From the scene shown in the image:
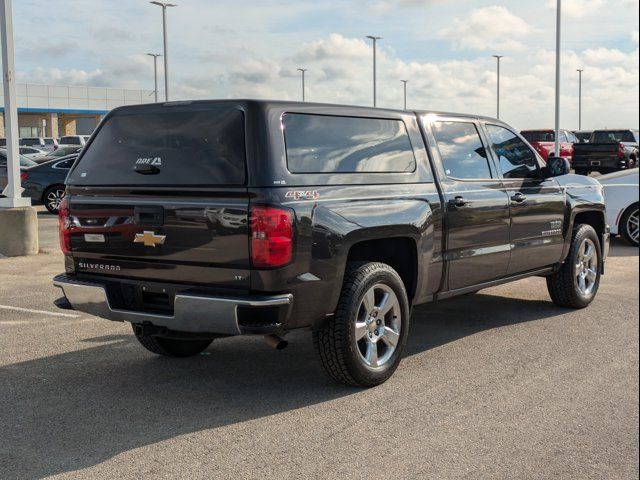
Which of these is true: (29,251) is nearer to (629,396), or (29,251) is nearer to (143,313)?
(143,313)

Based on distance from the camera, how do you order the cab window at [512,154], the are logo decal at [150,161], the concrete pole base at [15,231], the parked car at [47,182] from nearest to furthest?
the are logo decal at [150,161] < the cab window at [512,154] < the concrete pole base at [15,231] < the parked car at [47,182]

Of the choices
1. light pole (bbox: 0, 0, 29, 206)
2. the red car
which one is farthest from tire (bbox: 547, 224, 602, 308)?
the red car

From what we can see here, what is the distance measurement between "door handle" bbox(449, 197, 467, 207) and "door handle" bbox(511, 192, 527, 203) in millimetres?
833

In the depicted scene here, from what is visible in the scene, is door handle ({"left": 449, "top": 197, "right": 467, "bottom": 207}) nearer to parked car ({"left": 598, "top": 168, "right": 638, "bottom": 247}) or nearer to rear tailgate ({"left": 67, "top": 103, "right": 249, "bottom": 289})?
rear tailgate ({"left": 67, "top": 103, "right": 249, "bottom": 289})

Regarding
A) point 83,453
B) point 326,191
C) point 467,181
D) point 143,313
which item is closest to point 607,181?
point 467,181

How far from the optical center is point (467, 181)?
20.3 ft

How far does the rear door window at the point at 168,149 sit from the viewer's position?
4.67 meters

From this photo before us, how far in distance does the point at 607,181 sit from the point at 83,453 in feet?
33.8

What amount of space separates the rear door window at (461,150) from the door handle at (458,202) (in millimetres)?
210

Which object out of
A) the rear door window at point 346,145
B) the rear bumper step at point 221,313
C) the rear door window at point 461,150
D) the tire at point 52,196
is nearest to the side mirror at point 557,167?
the rear door window at point 461,150

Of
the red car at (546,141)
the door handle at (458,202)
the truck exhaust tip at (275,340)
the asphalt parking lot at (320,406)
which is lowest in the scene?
the asphalt parking lot at (320,406)

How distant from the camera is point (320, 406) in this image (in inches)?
190

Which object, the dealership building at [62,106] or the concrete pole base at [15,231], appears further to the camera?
the dealership building at [62,106]

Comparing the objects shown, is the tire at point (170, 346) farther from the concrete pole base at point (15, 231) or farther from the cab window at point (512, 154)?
the concrete pole base at point (15, 231)
